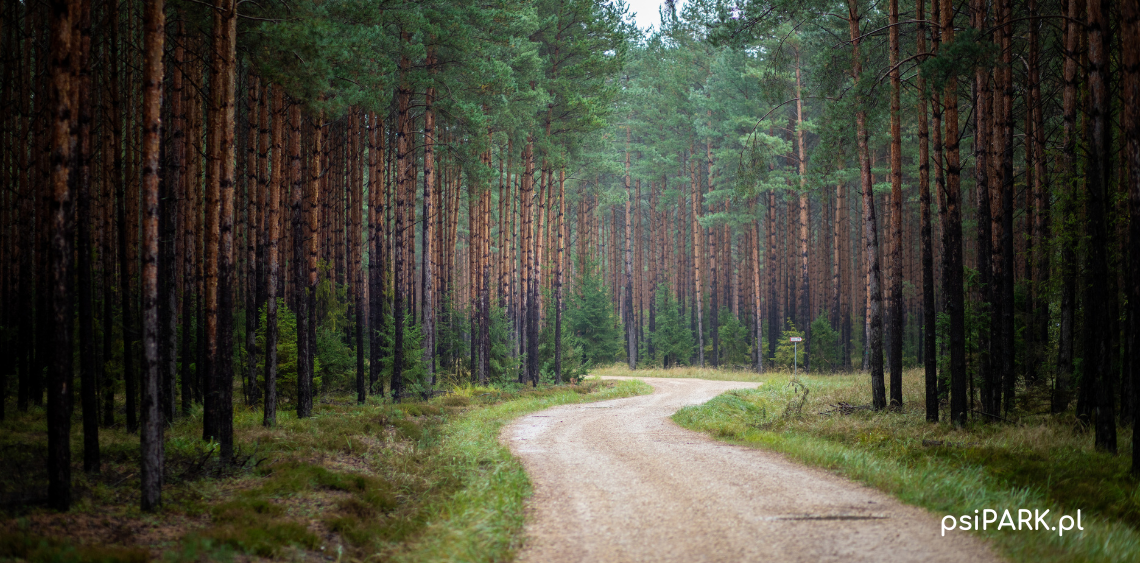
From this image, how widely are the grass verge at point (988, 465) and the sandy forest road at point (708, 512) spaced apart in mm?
422

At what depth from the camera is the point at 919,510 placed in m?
7.34

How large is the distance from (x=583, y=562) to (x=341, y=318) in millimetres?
18540

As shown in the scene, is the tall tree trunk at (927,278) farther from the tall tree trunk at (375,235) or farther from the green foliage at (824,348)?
the green foliage at (824,348)

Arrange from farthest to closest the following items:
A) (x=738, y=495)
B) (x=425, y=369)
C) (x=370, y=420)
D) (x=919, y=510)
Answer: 1. (x=425, y=369)
2. (x=370, y=420)
3. (x=738, y=495)
4. (x=919, y=510)

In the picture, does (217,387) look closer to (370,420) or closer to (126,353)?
(126,353)

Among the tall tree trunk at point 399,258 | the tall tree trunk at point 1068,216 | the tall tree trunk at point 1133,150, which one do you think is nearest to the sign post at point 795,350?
the tall tree trunk at point 1068,216

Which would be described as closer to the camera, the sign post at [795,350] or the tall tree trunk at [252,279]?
the tall tree trunk at [252,279]

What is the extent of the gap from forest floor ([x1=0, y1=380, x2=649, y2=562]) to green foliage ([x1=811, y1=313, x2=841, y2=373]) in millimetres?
25133

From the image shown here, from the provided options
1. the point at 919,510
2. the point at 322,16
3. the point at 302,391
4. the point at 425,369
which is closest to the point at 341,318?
the point at 425,369

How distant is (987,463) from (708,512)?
4633 mm

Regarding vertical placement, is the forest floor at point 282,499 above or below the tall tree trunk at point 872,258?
below

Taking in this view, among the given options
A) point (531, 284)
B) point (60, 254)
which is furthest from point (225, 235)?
point (531, 284)

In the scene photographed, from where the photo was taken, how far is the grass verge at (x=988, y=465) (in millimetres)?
6332

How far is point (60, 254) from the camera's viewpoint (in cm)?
682
